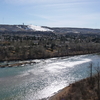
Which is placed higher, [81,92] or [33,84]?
[81,92]

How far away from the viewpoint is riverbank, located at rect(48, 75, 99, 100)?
30.5 feet

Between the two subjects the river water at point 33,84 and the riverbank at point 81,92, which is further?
the river water at point 33,84

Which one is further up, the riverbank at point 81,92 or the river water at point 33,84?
the riverbank at point 81,92

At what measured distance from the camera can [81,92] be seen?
9.88 m

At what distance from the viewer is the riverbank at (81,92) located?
9.29m

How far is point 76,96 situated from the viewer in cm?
931

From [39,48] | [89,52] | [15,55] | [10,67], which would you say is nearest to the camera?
[10,67]

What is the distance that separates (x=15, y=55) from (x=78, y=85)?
13.9 m

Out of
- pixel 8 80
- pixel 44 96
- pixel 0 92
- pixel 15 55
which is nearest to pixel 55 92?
pixel 44 96

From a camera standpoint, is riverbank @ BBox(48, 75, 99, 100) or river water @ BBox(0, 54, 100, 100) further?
river water @ BBox(0, 54, 100, 100)

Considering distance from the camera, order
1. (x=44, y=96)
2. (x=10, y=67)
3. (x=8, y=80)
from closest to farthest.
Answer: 1. (x=44, y=96)
2. (x=8, y=80)
3. (x=10, y=67)

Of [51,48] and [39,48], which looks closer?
[39,48]

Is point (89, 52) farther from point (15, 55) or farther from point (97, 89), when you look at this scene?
point (97, 89)

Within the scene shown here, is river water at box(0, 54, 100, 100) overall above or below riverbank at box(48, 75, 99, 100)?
below
